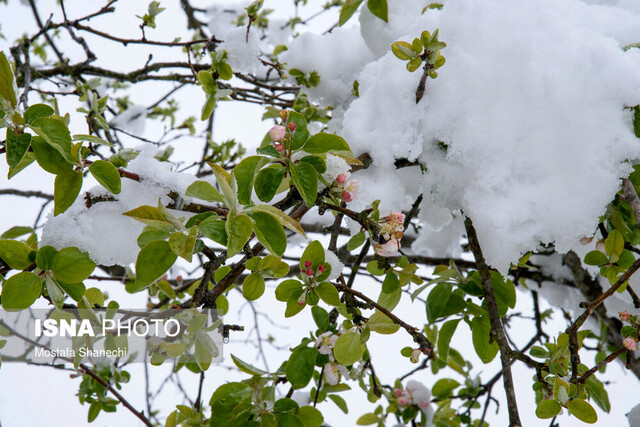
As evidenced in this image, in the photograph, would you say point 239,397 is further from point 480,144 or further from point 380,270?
point 480,144

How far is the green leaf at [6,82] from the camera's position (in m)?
0.49

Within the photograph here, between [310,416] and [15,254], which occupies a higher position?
[15,254]

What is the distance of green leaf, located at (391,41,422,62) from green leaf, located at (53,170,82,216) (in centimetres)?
45

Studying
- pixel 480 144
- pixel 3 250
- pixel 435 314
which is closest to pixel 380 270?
pixel 435 314

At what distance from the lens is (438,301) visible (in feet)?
2.58

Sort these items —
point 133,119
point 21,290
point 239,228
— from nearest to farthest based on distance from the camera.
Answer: point 239,228 → point 21,290 → point 133,119

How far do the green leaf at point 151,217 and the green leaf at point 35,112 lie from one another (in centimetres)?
18

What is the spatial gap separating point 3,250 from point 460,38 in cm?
75

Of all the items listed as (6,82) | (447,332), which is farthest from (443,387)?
(6,82)

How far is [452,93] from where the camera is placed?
0.70 meters

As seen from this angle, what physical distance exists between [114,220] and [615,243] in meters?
0.78

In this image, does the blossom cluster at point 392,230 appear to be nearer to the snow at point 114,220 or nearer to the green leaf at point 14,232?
the snow at point 114,220

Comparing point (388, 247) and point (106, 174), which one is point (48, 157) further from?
point (388, 247)

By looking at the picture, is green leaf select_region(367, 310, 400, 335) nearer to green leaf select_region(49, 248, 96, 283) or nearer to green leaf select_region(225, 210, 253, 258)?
green leaf select_region(225, 210, 253, 258)
